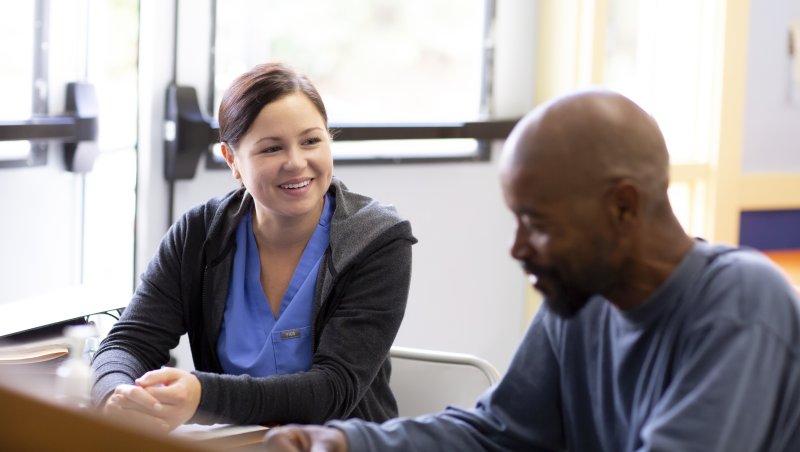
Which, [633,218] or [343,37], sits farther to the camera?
[343,37]

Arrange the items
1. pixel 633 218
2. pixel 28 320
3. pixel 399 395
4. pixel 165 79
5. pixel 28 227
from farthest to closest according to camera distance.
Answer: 1. pixel 165 79
2. pixel 28 227
3. pixel 399 395
4. pixel 28 320
5. pixel 633 218

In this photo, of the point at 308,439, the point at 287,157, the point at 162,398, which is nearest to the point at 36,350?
the point at 162,398

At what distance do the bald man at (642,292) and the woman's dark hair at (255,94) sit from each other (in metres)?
0.90

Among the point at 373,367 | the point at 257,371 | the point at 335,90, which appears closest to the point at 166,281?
the point at 257,371

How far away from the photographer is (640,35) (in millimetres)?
3793

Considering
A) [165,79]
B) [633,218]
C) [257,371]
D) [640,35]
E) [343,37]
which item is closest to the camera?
[633,218]

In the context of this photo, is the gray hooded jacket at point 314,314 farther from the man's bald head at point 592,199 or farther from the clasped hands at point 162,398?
the man's bald head at point 592,199

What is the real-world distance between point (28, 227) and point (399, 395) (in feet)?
3.80

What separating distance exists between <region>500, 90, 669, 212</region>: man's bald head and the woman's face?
94cm

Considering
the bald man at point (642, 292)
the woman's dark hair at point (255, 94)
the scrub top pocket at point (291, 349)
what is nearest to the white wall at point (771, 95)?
the woman's dark hair at point (255, 94)

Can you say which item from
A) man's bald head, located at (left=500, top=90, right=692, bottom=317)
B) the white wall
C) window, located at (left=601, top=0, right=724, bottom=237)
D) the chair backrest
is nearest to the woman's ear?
the chair backrest

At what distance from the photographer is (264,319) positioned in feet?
6.50

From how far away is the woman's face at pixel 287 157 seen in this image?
1.99m

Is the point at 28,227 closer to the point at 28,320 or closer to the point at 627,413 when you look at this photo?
the point at 28,320
